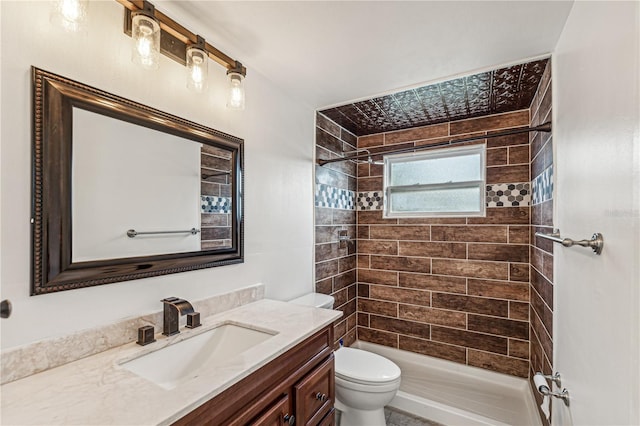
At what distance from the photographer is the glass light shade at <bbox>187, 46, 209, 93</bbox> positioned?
4.35ft

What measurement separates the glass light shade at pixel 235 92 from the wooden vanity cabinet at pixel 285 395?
1.22 metres

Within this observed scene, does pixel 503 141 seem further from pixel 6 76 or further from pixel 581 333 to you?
pixel 6 76

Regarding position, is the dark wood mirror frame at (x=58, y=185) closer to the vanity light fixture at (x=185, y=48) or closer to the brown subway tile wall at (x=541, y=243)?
the vanity light fixture at (x=185, y=48)

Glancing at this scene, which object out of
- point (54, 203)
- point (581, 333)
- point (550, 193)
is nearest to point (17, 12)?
point (54, 203)

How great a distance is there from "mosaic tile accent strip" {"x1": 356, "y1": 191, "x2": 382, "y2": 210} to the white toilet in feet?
4.71

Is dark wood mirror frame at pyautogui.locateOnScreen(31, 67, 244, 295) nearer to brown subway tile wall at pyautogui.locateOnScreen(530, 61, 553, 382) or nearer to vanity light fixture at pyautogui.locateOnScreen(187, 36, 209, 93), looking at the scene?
vanity light fixture at pyautogui.locateOnScreen(187, 36, 209, 93)

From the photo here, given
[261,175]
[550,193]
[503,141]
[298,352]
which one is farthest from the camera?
[503,141]

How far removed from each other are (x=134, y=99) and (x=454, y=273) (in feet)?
8.55

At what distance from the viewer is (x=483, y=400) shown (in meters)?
2.20

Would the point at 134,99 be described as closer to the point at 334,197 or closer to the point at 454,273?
the point at 334,197

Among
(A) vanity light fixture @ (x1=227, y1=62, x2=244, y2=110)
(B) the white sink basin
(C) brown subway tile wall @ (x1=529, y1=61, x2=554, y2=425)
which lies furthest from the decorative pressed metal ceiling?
(B) the white sink basin

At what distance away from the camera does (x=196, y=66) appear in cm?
134

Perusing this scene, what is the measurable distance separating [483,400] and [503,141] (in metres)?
2.04

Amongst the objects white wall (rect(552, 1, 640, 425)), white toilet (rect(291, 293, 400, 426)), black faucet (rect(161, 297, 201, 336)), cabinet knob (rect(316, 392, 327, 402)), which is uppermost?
white wall (rect(552, 1, 640, 425))
